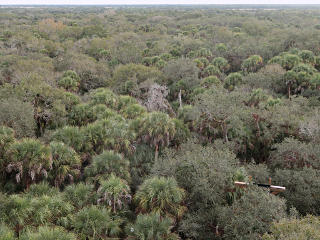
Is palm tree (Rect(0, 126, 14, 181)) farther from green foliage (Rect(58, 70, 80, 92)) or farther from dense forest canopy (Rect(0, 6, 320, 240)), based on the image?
green foliage (Rect(58, 70, 80, 92))

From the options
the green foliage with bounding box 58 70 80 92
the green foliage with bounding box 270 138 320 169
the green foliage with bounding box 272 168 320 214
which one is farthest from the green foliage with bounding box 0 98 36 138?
the green foliage with bounding box 270 138 320 169

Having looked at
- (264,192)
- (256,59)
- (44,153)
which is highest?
Answer: (256,59)

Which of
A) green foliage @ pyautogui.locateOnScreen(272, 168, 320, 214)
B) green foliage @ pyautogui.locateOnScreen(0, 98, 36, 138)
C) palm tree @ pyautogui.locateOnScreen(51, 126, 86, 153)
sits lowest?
green foliage @ pyautogui.locateOnScreen(272, 168, 320, 214)

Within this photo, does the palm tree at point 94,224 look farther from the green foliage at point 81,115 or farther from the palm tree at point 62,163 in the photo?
the green foliage at point 81,115

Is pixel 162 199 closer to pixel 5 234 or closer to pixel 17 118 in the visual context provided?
pixel 5 234

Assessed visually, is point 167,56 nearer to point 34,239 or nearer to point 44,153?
point 44,153

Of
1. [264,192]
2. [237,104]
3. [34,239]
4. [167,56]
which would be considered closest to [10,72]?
[167,56]
